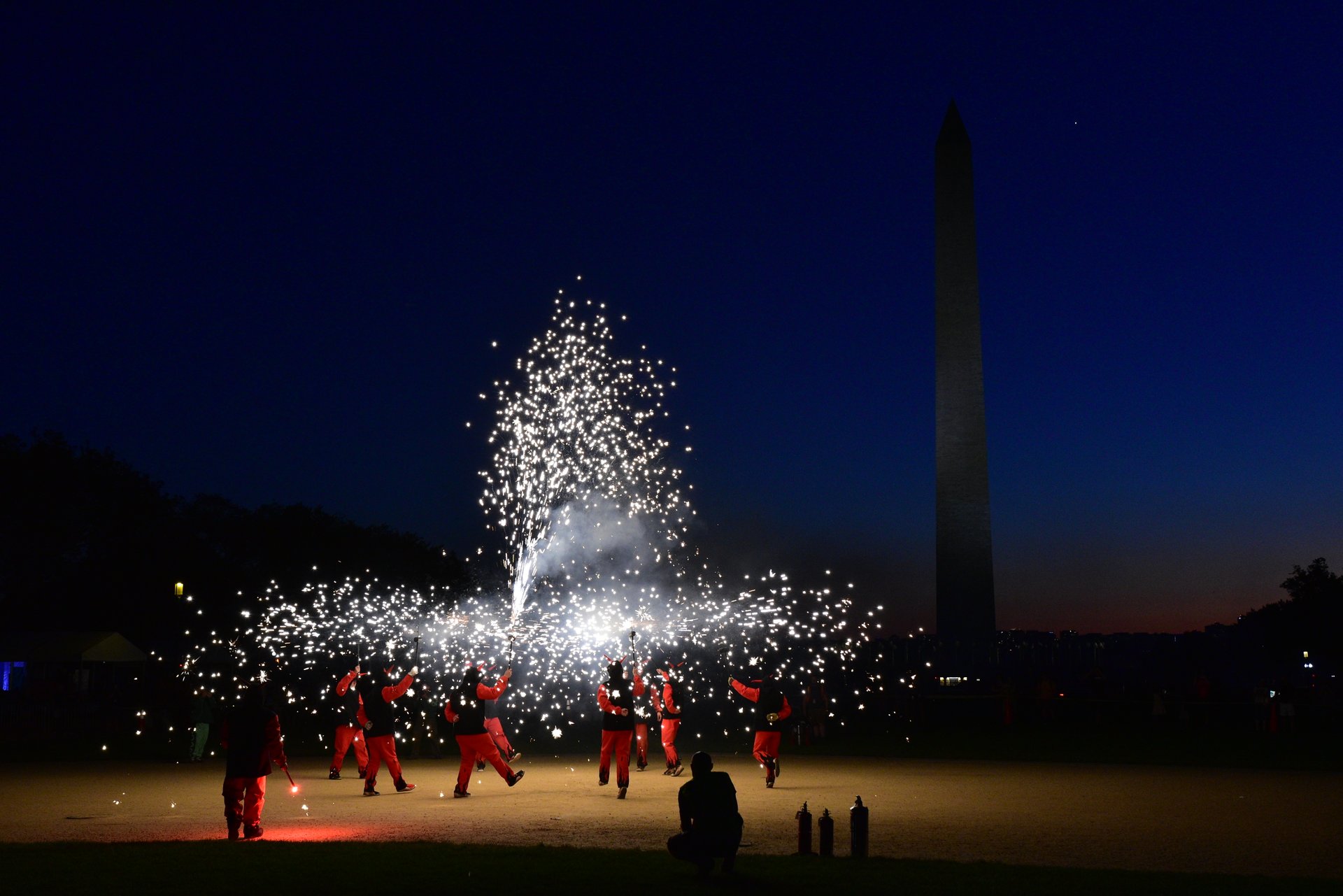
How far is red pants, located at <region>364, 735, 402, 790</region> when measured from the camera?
648 inches

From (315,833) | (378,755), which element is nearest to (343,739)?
(378,755)

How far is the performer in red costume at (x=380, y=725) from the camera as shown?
1653cm

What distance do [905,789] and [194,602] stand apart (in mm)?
42080

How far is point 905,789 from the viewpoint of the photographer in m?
17.3

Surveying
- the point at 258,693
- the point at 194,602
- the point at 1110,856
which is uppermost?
the point at 194,602

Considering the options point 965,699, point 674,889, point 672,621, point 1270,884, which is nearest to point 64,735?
point 672,621

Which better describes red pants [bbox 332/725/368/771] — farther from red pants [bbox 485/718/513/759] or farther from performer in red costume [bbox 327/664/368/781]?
red pants [bbox 485/718/513/759]

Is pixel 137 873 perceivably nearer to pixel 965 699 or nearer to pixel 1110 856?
pixel 1110 856

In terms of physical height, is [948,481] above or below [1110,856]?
above

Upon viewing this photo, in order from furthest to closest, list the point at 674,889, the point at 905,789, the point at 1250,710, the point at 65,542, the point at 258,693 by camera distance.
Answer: the point at 65,542, the point at 1250,710, the point at 905,789, the point at 258,693, the point at 674,889

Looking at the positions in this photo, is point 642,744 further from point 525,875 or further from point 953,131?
point 953,131

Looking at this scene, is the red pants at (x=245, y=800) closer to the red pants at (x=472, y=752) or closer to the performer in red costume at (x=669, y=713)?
the red pants at (x=472, y=752)

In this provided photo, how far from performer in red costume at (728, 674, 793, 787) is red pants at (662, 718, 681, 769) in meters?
1.56

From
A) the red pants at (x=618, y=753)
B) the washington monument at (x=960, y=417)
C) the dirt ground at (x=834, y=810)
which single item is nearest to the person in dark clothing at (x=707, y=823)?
the dirt ground at (x=834, y=810)
